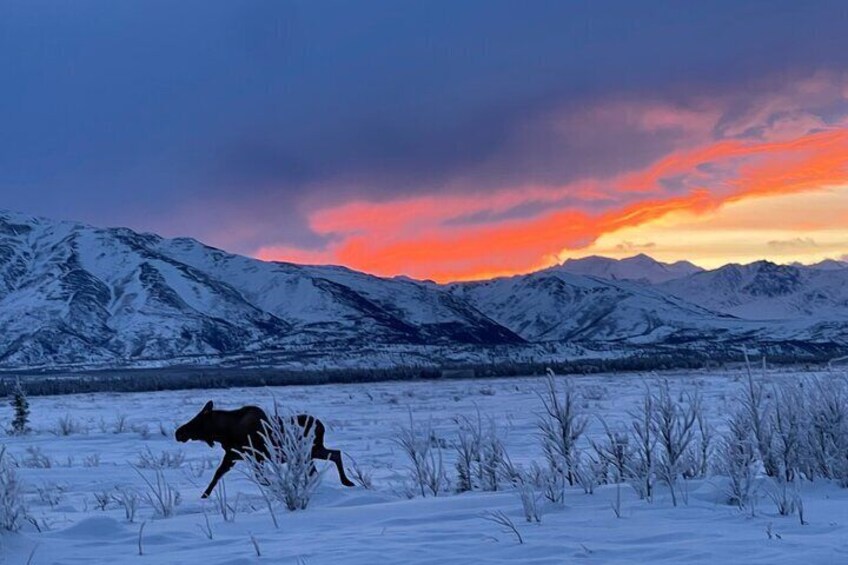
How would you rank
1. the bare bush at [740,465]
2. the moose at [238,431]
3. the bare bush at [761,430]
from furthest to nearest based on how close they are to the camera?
the moose at [238,431] < the bare bush at [761,430] < the bare bush at [740,465]

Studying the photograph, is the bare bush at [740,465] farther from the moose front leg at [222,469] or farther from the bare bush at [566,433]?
the moose front leg at [222,469]

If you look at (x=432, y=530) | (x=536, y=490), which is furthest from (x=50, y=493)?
(x=432, y=530)

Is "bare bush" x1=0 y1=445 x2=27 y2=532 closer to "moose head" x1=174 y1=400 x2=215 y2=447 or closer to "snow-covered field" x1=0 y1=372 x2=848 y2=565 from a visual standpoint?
"snow-covered field" x1=0 y1=372 x2=848 y2=565

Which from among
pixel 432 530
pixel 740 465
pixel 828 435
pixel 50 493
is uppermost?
pixel 828 435

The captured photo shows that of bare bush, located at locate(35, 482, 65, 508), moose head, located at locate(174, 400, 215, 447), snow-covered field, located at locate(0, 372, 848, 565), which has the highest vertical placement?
moose head, located at locate(174, 400, 215, 447)

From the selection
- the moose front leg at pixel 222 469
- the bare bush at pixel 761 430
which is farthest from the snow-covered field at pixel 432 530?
the bare bush at pixel 761 430

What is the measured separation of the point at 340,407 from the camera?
106ft

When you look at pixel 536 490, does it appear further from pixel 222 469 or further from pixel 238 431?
pixel 238 431

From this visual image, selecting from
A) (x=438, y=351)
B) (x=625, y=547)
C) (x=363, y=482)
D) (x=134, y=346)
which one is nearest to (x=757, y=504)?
(x=625, y=547)

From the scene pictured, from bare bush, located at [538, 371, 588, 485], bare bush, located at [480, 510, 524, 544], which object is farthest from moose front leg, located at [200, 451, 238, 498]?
bare bush, located at [480, 510, 524, 544]

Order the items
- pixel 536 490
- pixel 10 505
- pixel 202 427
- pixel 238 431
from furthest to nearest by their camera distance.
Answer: pixel 202 427 < pixel 238 431 < pixel 536 490 < pixel 10 505

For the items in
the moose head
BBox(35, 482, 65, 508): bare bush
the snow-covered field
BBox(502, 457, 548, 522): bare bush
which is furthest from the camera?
the moose head

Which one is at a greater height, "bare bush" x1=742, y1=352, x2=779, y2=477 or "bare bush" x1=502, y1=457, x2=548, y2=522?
"bare bush" x1=742, y1=352, x2=779, y2=477

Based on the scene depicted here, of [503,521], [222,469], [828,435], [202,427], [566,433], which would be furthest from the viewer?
[202,427]
